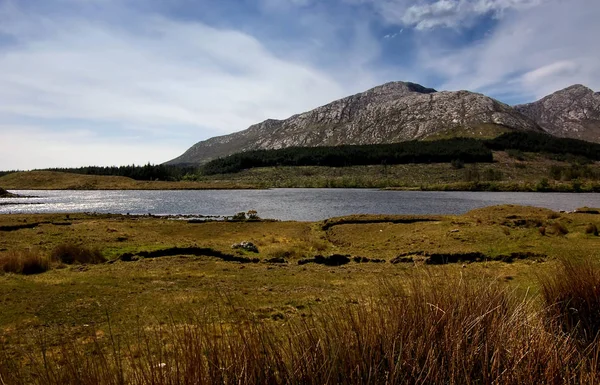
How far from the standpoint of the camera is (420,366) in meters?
4.07

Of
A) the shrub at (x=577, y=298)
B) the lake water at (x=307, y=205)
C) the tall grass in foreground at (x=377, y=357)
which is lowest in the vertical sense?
the lake water at (x=307, y=205)

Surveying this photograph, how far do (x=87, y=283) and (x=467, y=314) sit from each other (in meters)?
16.4

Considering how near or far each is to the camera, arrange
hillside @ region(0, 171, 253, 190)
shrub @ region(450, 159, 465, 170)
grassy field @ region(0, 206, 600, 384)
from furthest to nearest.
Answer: shrub @ region(450, 159, 465, 170) → hillside @ region(0, 171, 253, 190) → grassy field @ region(0, 206, 600, 384)

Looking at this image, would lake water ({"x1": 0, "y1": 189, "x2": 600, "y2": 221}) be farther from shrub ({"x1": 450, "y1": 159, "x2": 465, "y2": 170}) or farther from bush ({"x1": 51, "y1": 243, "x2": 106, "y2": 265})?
shrub ({"x1": 450, "y1": 159, "x2": 465, "y2": 170})

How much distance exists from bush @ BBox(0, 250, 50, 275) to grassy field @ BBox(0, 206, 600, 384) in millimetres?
80

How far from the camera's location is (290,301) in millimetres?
13672

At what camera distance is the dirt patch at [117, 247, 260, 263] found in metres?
23.9

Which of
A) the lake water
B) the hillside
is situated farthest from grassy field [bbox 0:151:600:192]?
the lake water

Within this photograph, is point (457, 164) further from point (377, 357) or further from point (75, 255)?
point (377, 357)

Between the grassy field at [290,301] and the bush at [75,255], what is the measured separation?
0.09m

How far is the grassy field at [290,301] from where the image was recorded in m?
3.81

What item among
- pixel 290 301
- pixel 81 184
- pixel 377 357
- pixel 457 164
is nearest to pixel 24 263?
pixel 290 301

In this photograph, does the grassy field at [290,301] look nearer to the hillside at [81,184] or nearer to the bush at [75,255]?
the bush at [75,255]

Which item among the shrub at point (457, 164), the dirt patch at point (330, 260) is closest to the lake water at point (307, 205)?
the dirt patch at point (330, 260)
